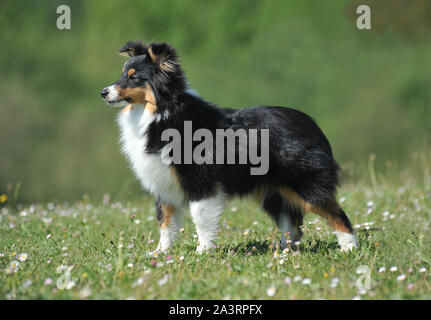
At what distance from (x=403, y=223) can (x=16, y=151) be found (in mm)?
9698

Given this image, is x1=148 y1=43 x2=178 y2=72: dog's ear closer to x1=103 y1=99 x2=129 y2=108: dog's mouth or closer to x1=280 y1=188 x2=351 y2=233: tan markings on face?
x1=103 y1=99 x2=129 y2=108: dog's mouth

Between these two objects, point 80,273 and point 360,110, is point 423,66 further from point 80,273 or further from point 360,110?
point 80,273

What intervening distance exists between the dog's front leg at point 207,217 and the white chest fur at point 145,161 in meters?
0.22

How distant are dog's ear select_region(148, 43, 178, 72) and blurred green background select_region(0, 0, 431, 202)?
7573mm

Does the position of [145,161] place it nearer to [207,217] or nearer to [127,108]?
[127,108]

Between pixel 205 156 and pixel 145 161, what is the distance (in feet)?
1.78

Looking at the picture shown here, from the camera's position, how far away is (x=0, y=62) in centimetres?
1273

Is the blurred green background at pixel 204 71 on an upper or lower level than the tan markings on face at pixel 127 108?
upper

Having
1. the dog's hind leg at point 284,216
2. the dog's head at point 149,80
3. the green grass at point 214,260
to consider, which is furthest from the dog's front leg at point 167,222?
the dog's head at point 149,80

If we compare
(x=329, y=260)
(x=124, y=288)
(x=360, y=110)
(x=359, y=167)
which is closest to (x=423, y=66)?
(x=360, y=110)

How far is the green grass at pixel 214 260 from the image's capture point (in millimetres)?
3064

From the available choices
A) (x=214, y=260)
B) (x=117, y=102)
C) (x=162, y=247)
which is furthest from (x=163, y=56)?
(x=214, y=260)

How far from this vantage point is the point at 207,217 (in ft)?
13.2

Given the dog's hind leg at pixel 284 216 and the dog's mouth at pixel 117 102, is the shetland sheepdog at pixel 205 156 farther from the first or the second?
the dog's hind leg at pixel 284 216
